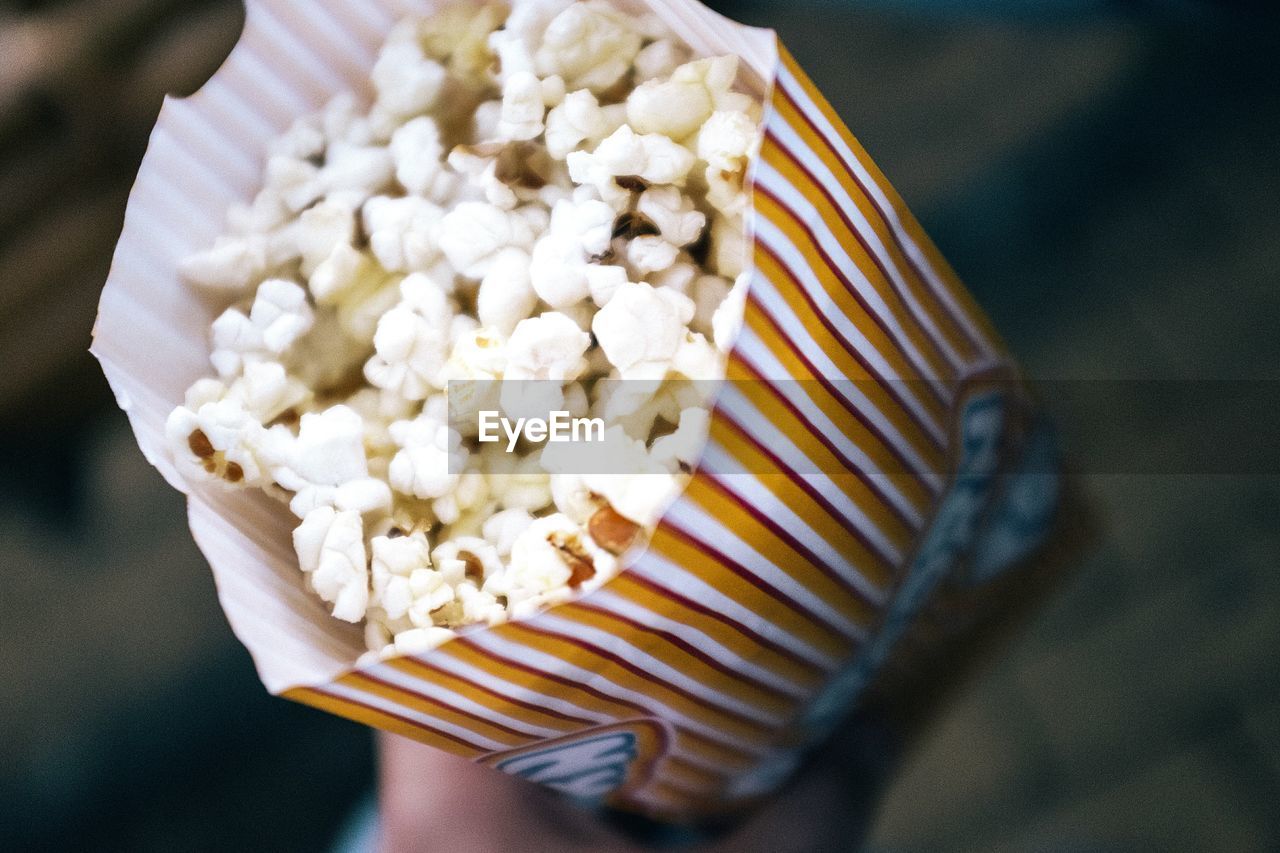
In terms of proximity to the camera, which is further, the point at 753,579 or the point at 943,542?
the point at 943,542

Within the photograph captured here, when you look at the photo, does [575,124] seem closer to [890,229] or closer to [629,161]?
[629,161]

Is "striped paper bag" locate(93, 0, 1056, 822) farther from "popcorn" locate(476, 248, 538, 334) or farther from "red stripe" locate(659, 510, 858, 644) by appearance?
"popcorn" locate(476, 248, 538, 334)

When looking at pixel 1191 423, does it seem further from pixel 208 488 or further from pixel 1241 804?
pixel 208 488

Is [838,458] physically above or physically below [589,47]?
below

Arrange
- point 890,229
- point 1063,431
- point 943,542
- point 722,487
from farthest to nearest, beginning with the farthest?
1. point 1063,431
2. point 943,542
3. point 890,229
4. point 722,487

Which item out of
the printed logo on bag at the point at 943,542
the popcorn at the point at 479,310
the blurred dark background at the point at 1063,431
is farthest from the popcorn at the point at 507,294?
the blurred dark background at the point at 1063,431

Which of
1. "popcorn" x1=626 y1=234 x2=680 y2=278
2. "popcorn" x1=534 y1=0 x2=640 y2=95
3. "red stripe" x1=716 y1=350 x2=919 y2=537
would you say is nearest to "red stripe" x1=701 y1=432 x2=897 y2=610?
"red stripe" x1=716 y1=350 x2=919 y2=537

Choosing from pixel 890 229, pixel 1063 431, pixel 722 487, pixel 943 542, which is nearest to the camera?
pixel 722 487

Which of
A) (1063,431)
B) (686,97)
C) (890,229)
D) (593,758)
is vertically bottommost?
(1063,431)

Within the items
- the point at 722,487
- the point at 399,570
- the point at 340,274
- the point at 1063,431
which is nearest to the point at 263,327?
the point at 340,274
